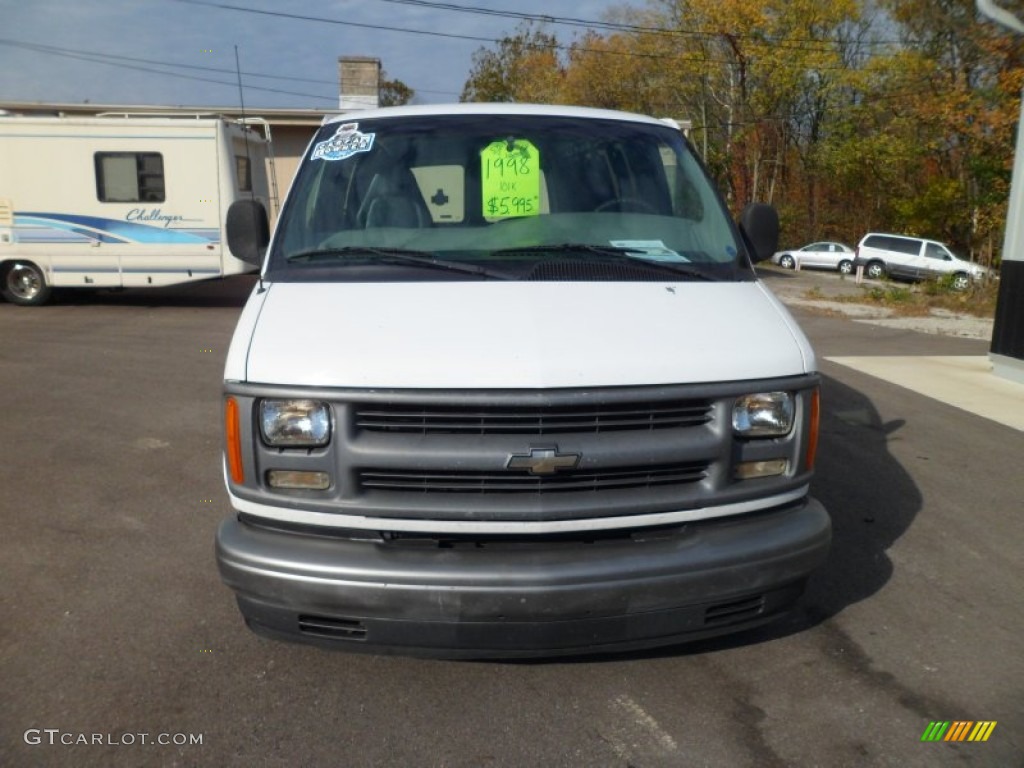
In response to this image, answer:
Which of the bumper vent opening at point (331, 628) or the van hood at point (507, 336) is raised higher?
the van hood at point (507, 336)

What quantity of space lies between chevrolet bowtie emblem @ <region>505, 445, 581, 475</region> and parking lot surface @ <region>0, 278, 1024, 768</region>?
0.92m

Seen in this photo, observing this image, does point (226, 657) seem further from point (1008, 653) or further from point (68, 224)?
point (68, 224)

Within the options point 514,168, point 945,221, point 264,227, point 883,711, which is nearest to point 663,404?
point 883,711

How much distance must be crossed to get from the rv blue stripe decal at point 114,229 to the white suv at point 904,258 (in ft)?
76.5

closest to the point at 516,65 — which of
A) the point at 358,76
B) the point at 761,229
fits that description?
the point at 358,76

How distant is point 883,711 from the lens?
3305 millimetres

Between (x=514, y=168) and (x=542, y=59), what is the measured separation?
48.8 m

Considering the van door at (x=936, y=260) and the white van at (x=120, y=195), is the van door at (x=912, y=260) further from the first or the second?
the white van at (x=120, y=195)

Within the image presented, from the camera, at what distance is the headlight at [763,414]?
3.23 metres

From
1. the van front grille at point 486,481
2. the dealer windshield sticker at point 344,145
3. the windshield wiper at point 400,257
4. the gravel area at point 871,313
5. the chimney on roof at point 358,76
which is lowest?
the gravel area at point 871,313

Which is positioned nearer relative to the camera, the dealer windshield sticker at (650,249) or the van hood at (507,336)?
the van hood at (507,336)

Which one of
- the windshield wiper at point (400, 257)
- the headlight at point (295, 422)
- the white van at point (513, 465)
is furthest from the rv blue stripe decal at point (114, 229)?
the headlight at point (295, 422)

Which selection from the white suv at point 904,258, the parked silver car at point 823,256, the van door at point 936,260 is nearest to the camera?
the van door at point 936,260

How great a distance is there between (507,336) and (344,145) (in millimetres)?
1766
